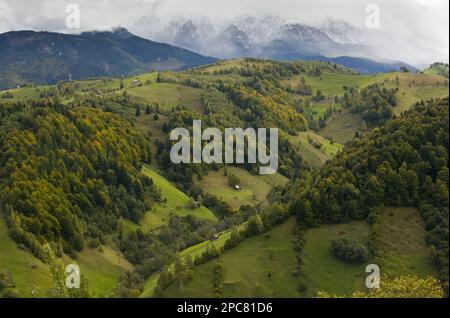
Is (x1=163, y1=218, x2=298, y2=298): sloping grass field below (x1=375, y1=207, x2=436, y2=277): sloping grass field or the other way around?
below

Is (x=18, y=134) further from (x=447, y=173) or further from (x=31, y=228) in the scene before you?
(x=447, y=173)

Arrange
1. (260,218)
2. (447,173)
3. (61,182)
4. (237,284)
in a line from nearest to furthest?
(237,284), (447,173), (260,218), (61,182)

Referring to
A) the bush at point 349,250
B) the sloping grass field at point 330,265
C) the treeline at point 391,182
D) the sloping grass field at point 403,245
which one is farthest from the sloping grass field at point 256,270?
the sloping grass field at point 403,245

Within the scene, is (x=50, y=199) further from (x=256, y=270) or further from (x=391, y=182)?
(x=391, y=182)

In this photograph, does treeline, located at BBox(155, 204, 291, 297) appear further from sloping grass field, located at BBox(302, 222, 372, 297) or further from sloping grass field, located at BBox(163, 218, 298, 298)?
sloping grass field, located at BBox(302, 222, 372, 297)

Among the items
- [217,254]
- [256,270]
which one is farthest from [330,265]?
[217,254]

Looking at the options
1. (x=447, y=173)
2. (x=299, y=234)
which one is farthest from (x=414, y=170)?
(x=299, y=234)

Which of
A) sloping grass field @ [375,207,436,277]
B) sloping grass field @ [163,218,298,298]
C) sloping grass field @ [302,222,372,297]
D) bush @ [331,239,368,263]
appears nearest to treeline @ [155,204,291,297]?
sloping grass field @ [163,218,298,298]
